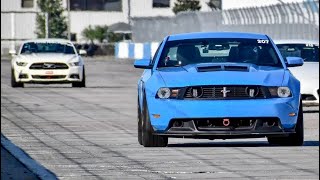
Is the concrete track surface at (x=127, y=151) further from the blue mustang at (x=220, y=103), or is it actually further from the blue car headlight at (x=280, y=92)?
the blue car headlight at (x=280, y=92)

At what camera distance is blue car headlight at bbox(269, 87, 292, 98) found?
1477 centimetres

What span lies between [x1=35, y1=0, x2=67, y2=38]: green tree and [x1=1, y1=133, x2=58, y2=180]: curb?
63.6 metres

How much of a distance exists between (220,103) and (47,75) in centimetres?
2131

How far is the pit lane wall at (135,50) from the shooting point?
264ft

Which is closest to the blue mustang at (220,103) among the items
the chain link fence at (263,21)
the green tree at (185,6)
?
the chain link fence at (263,21)

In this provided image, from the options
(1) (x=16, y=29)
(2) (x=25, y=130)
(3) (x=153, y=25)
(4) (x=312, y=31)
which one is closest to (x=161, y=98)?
(2) (x=25, y=130)

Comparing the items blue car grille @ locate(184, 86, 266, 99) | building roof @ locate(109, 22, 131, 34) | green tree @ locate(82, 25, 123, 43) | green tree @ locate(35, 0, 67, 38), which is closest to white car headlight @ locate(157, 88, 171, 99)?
blue car grille @ locate(184, 86, 266, 99)

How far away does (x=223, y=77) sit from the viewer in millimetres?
14812

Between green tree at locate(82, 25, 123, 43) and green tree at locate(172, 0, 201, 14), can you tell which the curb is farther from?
green tree at locate(172, 0, 201, 14)

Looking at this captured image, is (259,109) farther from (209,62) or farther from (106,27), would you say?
(106,27)

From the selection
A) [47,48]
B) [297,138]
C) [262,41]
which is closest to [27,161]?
[297,138]

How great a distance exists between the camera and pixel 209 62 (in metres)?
15.6

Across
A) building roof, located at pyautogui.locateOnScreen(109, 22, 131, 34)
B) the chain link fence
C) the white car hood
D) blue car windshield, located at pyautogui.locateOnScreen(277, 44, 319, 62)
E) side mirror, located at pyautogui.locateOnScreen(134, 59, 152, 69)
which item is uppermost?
side mirror, located at pyautogui.locateOnScreen(134, 59, 152, 69)

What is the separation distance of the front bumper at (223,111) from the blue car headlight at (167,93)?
60 mm
